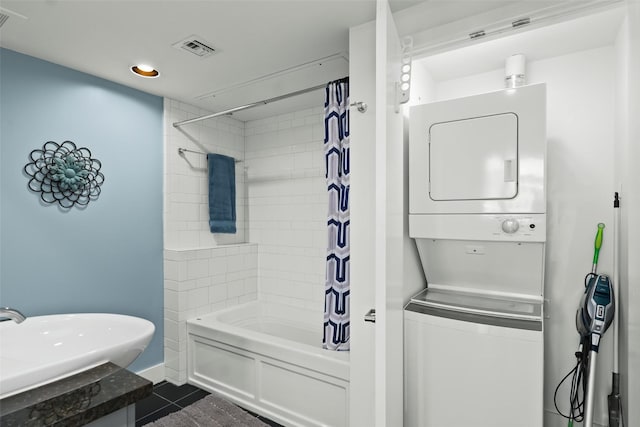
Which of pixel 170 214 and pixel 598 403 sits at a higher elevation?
pixel 170 214

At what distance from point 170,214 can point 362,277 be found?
1932 mm

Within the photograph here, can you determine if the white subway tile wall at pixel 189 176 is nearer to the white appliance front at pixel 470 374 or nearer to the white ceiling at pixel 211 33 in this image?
the white ceiling at pixel 211 33

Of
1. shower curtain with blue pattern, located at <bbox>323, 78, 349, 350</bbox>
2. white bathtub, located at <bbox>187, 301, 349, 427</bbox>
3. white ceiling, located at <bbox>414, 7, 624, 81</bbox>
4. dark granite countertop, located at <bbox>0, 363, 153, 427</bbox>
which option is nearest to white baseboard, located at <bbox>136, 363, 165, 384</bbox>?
white bathtub, located at <bbox>187, 301, 349, 427</bbox>

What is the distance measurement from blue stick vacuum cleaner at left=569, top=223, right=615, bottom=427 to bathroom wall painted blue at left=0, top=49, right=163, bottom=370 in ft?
9.75

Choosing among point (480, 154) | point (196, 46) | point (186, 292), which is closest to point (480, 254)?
point (480, 154)

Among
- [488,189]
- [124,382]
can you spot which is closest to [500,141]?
[488,189]

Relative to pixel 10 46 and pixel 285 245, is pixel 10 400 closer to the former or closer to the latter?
pixel 10 46

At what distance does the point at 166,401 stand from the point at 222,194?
1793mm

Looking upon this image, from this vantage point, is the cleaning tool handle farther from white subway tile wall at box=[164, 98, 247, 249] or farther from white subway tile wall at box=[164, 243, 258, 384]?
white subway tile wall at box=[164, 98, 247, 249]

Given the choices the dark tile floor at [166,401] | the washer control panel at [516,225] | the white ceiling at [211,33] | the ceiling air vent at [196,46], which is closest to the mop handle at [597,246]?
the washer control panel at [516,225]

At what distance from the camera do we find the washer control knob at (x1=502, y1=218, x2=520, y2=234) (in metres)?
1.67

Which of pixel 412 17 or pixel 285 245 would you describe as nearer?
pixel 412 17

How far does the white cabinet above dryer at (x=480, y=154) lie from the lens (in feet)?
5.46

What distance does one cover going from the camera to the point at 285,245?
3502 millimetres
